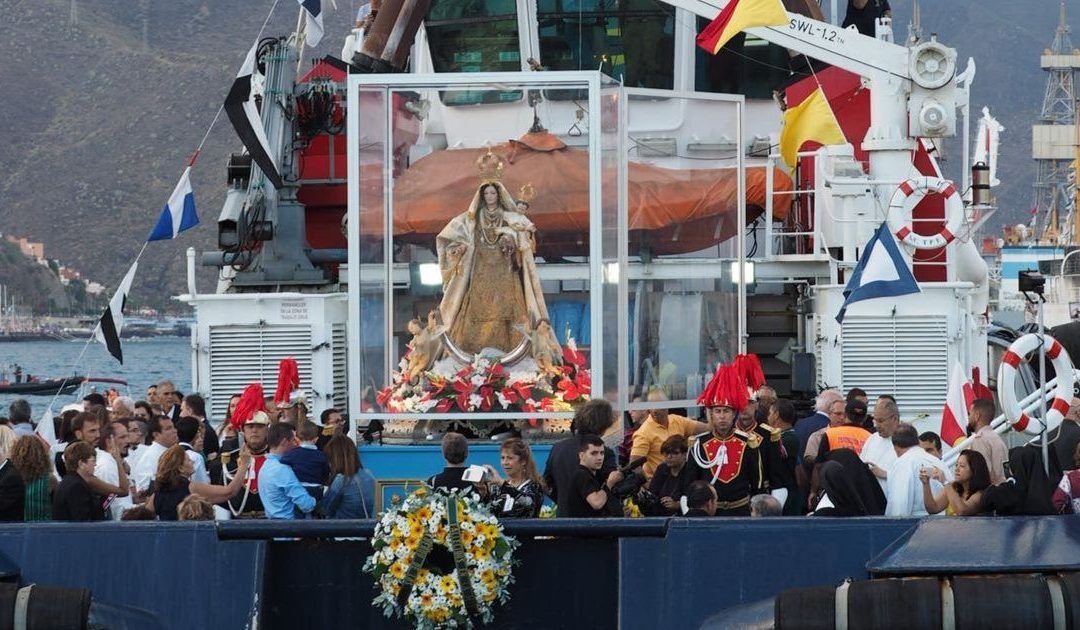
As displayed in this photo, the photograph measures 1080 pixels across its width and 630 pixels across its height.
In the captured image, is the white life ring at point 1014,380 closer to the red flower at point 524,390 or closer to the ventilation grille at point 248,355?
the red flower at point 524,390

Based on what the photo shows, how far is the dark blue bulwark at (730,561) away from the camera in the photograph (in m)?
8.92

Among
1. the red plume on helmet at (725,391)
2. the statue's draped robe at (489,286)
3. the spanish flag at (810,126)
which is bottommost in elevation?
the red plume on helmet at (725,391)

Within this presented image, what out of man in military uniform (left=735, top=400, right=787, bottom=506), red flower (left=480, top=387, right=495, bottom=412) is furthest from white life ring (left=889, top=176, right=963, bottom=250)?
man in military uniform (left=735, top=400, right=787, bottom=506)

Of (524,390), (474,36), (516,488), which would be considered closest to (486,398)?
(524,390)

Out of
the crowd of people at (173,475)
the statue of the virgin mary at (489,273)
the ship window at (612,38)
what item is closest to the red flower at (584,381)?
the statue of the virgin mary at (489,273)

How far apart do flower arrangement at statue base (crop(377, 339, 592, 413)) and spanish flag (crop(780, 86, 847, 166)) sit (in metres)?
5.24

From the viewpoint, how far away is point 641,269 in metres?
16.4

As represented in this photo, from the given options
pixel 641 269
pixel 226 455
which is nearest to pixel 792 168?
pixel 641 269

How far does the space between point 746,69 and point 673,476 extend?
42.6 feet

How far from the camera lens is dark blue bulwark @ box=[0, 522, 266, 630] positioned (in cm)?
927

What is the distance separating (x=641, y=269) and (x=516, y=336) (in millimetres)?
1284

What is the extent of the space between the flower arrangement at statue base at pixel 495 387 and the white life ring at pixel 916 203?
5.10m

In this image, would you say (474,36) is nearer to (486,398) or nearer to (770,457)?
(486,398)

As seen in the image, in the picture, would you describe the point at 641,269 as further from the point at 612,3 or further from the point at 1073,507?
the point at 612,3
